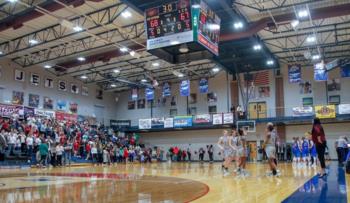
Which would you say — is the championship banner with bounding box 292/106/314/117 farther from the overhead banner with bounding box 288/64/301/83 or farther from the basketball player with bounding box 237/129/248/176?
the basketball player with bounding box 237/129/248/176

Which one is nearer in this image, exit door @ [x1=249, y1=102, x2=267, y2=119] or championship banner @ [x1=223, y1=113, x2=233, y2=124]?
championship banner @ [x1=223, y1=113, x2=233, y2=124]

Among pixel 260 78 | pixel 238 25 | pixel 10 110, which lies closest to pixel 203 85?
pixel 260 78

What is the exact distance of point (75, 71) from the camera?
3434 cm

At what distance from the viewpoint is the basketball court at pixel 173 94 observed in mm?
12695

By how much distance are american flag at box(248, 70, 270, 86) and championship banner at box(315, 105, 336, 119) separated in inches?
232

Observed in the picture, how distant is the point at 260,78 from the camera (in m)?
33.7

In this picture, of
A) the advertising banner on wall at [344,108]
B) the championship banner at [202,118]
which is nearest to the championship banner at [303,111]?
the advertising banner on wall at [344,108]

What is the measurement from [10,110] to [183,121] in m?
15.9

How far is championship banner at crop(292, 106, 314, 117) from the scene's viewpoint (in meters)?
29.5

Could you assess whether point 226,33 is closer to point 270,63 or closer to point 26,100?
point 270,63

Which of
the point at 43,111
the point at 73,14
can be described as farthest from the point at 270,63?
the point at 43,111

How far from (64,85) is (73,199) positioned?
31.2 metres

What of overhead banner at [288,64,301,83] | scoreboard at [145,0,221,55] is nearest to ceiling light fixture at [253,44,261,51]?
overhead banner at [288,64,301,83]

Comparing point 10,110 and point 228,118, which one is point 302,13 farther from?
point 10,110
